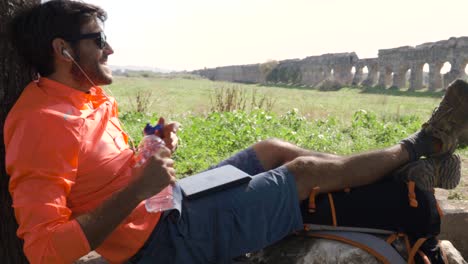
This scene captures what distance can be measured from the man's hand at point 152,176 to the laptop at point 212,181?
0.49 m

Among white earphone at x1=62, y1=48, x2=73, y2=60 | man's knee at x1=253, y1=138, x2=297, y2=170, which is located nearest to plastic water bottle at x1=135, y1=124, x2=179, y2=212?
white earphone at x1=62, y1=48, x2=73, y2=60

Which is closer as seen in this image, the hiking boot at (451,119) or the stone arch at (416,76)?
the hiking boot at (451,119)

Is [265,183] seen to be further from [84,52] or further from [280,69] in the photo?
[280,69]

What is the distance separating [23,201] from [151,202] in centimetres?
64

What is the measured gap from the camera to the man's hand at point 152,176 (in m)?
2.06

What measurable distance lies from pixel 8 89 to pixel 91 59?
52 cm

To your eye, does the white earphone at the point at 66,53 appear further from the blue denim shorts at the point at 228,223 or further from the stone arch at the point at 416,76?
the stone arch at the point at 416,76

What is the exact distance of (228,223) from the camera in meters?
2.51

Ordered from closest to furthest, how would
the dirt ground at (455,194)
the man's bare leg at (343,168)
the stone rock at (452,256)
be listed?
the man's bare leg at (343,168) → the stone rock at (452,256) → the dirt ground at (455,194)

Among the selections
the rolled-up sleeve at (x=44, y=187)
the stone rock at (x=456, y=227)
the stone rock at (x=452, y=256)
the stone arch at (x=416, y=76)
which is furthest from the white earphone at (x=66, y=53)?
the stone arch at (x=416, y=76)

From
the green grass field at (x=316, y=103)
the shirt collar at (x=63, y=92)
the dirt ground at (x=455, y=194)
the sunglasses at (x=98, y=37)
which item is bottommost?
the green grass field at (x=316, y=103)

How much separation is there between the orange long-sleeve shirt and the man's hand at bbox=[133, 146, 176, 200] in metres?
0.29

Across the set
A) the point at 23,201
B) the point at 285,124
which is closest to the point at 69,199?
the point at 23,201

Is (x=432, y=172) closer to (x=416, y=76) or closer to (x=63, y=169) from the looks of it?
(x=63, y=169)
